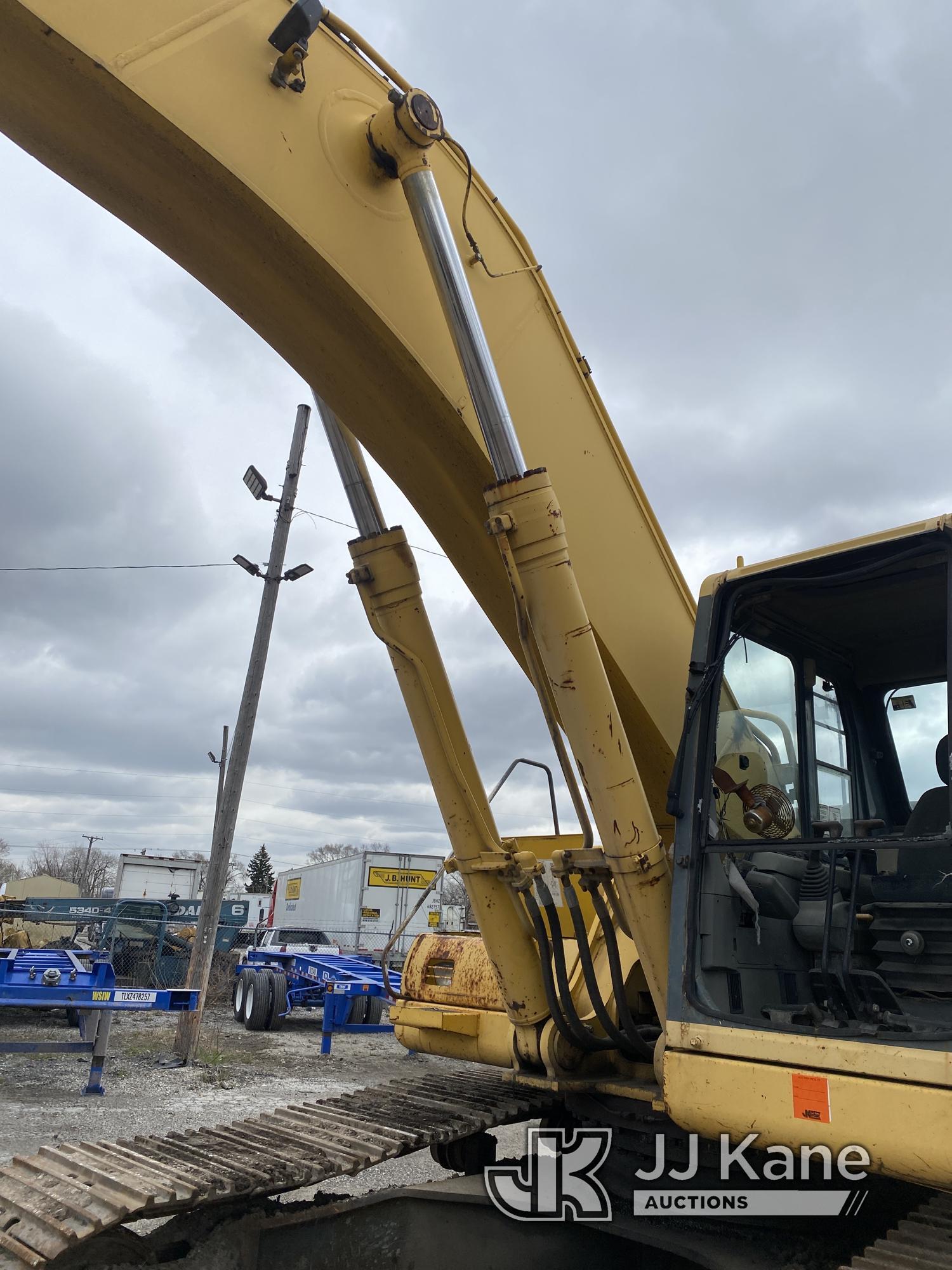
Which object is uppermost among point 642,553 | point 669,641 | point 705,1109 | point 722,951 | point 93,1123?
point 642,553

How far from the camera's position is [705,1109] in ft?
9.57

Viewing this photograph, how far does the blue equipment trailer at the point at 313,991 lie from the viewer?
11977 mm

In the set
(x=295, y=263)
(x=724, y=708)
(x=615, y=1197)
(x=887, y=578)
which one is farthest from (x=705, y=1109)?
(x=295, y=263)

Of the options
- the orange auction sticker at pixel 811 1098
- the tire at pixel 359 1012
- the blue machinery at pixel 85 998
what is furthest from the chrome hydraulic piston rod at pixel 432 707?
the tire at pixel 359 1012

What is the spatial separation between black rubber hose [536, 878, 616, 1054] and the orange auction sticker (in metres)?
1.08

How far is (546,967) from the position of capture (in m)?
3.73

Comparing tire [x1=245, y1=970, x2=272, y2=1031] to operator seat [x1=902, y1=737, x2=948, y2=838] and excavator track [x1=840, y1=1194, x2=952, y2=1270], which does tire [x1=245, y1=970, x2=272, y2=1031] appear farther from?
excavator track [x1=840, y1=1194, x2=952, y2=1270]

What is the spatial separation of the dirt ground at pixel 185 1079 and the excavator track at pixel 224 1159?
95cm

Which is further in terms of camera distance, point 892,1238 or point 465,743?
point 465,743

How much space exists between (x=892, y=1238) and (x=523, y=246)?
373 cm

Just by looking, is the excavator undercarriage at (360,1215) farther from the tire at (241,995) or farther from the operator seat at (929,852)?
the tire at (241,995)

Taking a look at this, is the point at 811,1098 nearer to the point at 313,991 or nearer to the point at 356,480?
the point at 356,480

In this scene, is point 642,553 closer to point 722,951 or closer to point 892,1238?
point 722,951

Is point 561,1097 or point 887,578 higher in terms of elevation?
point 887,578
